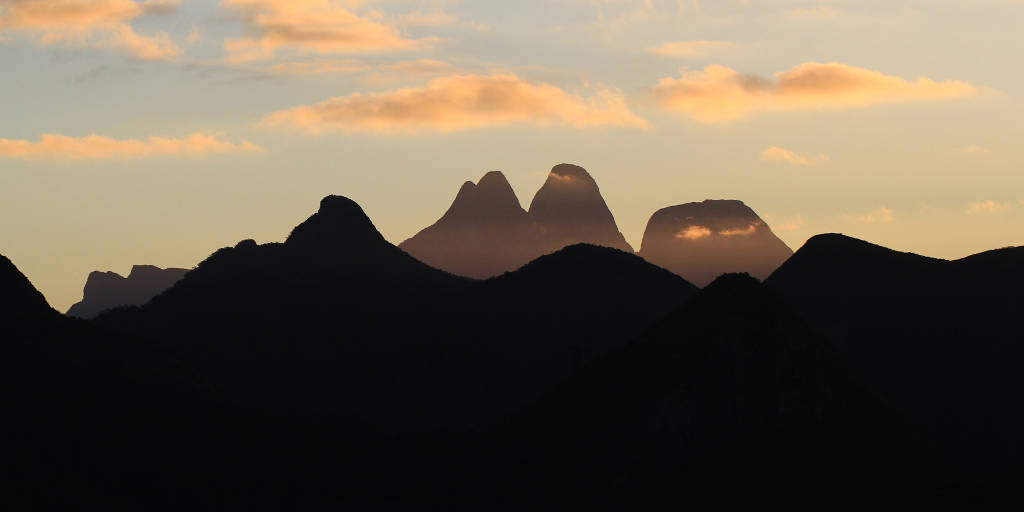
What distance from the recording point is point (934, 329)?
156m

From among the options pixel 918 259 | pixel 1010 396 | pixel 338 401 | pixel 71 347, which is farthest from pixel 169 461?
pixel 918 259

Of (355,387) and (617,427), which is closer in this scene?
(617,427)

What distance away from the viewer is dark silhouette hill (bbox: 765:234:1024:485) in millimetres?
134625

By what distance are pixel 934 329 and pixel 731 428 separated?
71.6m

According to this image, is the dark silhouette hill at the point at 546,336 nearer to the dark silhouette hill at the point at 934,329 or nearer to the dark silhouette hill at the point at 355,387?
the dark silhouette hill at the point at 355,387

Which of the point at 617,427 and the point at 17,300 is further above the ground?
the point at 17,300

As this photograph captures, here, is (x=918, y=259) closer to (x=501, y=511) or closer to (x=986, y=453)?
(x=986, y=453)

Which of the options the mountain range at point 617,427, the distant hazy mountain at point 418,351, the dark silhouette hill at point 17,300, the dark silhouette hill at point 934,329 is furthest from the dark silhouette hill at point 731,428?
the distant hazy mountain at point 418,351

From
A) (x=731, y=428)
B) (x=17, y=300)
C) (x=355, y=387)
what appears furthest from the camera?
(x=355, y=387)

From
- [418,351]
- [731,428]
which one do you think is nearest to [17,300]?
[731,428]

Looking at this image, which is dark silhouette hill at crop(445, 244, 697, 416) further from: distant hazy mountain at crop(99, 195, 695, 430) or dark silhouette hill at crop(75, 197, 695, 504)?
dark silhouette hill at crop(75, 197, 695, 504)

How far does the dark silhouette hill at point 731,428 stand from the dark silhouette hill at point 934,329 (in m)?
28.9

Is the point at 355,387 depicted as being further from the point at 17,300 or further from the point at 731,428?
the point at 731,428

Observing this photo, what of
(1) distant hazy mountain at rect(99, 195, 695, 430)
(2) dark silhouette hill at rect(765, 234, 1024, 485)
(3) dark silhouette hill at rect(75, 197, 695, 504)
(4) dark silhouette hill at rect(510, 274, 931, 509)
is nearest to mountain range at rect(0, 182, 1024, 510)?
(4) dark silhouette hill at rect(510, 274, 931, 509)
